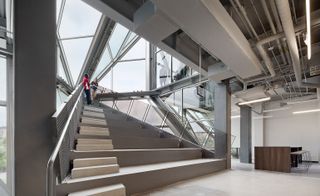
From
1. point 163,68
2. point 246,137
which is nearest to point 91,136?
point 163,68

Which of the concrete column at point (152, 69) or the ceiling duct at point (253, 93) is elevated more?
the concrete column at point (152, 69)

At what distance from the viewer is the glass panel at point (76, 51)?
39.1ft

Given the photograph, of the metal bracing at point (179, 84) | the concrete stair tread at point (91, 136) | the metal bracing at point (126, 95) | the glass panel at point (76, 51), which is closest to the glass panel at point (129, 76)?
the metal bracing at point (126, 95)

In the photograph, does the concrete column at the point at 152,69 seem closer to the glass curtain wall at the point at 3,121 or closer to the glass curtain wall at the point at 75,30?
the glass curtain wall at the point at 75,30

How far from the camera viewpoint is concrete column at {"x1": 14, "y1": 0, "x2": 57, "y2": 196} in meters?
2.91

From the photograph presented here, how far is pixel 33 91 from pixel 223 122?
6312 millimetres

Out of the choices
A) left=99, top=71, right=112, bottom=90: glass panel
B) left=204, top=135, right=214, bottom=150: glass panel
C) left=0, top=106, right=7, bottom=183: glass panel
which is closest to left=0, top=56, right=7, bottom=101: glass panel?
left=0, top=106, right=7, bottom=183: glass panel

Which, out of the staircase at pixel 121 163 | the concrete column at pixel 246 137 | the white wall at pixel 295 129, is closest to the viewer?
the staircase at pixel 121 163

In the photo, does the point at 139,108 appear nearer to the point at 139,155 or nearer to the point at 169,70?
the point at 169,70

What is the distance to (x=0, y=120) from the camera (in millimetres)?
6820

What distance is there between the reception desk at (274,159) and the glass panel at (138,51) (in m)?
7.45

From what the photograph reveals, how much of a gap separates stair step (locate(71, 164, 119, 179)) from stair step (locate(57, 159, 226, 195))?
0.13 meters

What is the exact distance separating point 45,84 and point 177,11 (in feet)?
7.44

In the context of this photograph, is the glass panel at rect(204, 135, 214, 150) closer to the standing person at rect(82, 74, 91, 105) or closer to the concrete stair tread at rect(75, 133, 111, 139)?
the concrete stair tread at rect(75, 133, 111, 139)
